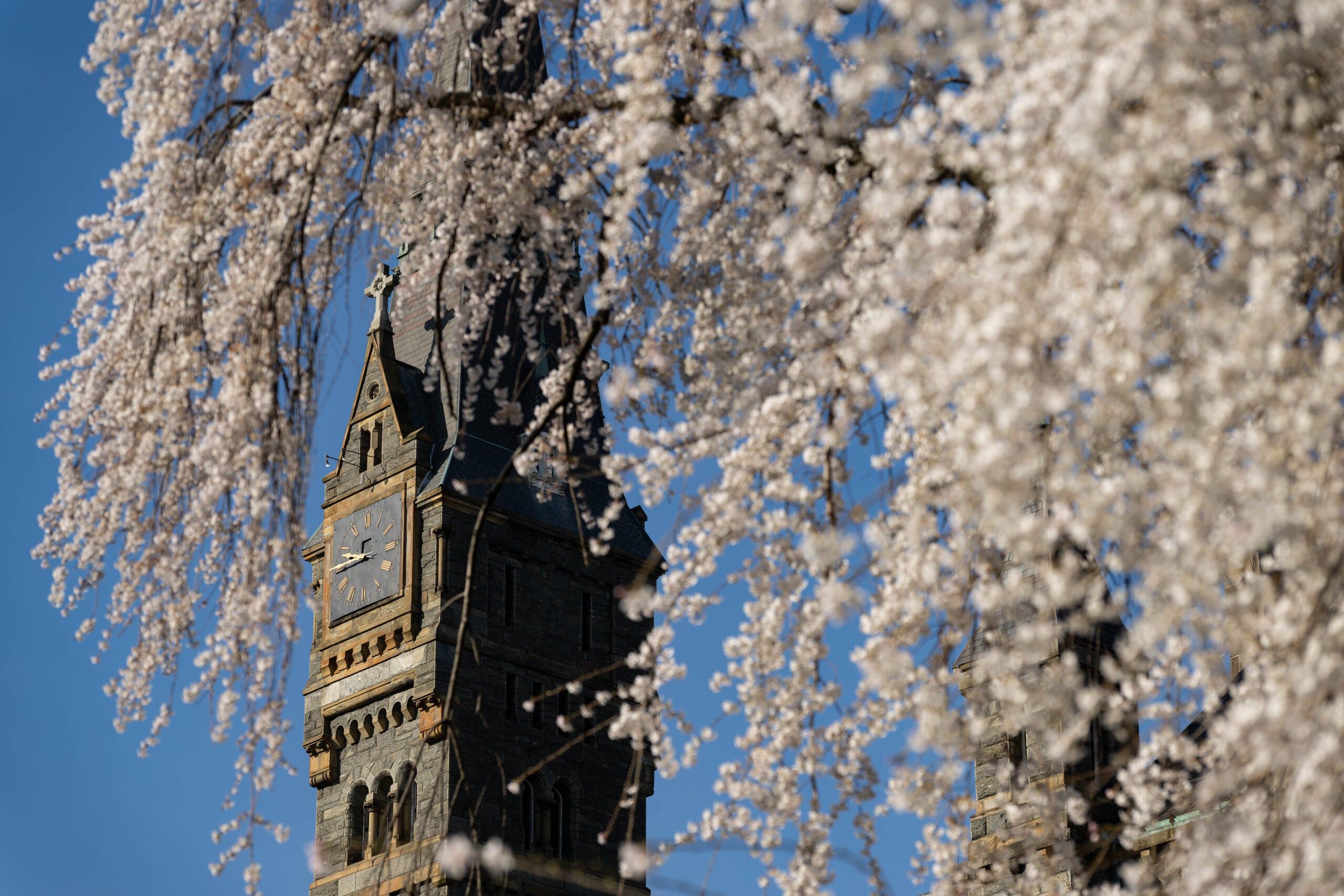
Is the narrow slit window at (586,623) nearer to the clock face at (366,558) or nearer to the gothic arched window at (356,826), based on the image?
the clock face at (366,558)

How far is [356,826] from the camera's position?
36062 mm

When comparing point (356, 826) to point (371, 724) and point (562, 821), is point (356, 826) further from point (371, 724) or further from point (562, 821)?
point (562, 821)

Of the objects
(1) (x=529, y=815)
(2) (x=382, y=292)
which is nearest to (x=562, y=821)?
(1) (x=529, y=815)

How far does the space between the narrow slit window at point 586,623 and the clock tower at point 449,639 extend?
40mm

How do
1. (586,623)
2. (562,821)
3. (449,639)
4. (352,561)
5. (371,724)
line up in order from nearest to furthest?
1. (449,639)
2. (562,821)
3. (371,724)
4. (352,561)
5. (586,623)

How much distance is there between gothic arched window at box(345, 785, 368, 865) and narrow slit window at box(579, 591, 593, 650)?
17.8 ft

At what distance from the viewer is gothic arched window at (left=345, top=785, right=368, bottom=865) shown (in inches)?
1405

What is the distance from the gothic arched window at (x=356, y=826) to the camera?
117ft

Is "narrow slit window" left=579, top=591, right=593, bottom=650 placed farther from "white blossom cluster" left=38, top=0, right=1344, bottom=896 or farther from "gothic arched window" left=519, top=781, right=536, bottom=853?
"white blossom cluster" left=38, top=0, right=1344, bottom=896

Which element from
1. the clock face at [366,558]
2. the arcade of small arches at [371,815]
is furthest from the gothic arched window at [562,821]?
the clock face at [366,558]

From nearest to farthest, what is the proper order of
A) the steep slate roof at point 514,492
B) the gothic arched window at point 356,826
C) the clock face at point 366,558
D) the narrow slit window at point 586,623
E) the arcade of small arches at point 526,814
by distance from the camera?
1. the arcade of small arches at point 526,814
2. the gothic arched window at point 356,826
3. the steep slate roof at point 514,492
4. the clock face at point 366,558
5. the narrow slit window at point 586,623

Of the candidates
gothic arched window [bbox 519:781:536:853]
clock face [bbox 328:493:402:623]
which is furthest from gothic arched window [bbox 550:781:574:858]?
clock face [bbox 328:493:402:623]

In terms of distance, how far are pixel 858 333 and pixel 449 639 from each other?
30.6m

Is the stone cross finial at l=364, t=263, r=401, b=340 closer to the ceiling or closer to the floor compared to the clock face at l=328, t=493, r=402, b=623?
closer to the ceiling
